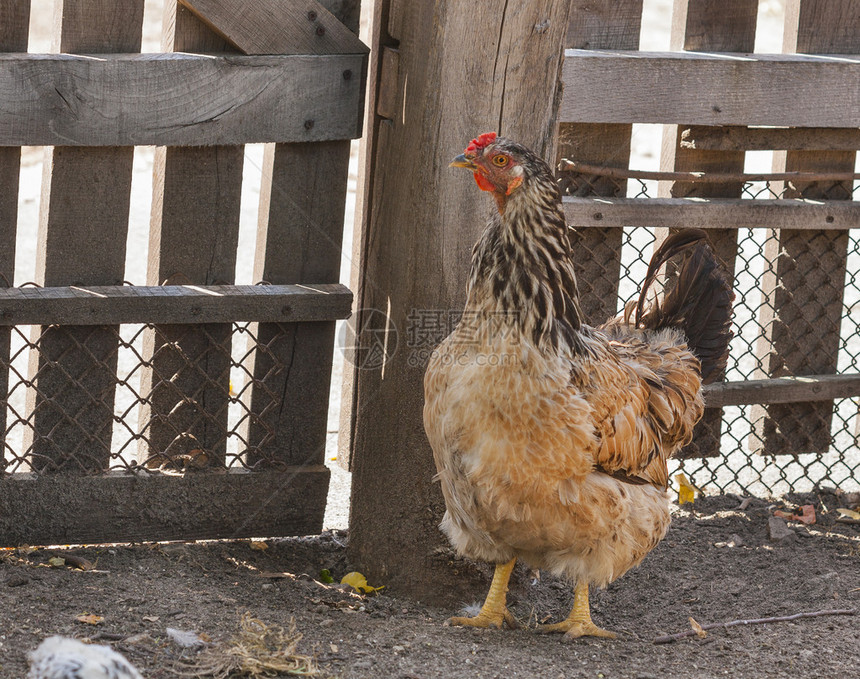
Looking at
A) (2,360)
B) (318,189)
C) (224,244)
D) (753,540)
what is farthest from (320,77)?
(753,540)

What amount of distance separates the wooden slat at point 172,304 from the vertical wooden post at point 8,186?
123 millimetres

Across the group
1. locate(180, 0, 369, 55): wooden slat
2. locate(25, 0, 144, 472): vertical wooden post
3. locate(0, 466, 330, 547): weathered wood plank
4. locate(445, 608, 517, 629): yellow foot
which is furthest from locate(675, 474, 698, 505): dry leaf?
locate(25, 0, 144, 472): vertical wooden post

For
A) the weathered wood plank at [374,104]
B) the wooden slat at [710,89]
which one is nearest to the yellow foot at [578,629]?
the weathered wood plank at [374,104]

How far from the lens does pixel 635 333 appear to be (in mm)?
3930

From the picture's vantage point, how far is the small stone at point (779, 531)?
167 inches

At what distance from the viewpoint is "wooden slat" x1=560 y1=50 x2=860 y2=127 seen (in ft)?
12.1

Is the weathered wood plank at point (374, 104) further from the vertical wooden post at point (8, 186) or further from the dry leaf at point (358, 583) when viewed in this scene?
the vertical wooden post at point (8, 186)

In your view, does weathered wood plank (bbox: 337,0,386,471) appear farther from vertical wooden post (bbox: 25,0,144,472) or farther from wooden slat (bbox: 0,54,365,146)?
vertical wooden post (bbox: 25,0,144,472)

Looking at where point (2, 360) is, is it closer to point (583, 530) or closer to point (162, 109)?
point (162, 109)

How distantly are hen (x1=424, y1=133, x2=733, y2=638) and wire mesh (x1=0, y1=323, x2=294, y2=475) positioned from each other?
0.93m

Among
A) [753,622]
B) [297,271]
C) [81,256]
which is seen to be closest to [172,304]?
[81,256]

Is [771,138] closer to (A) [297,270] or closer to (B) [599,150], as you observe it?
(B) [599,150]

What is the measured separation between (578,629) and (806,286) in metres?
2.15

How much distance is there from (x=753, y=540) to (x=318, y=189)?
252 cm
